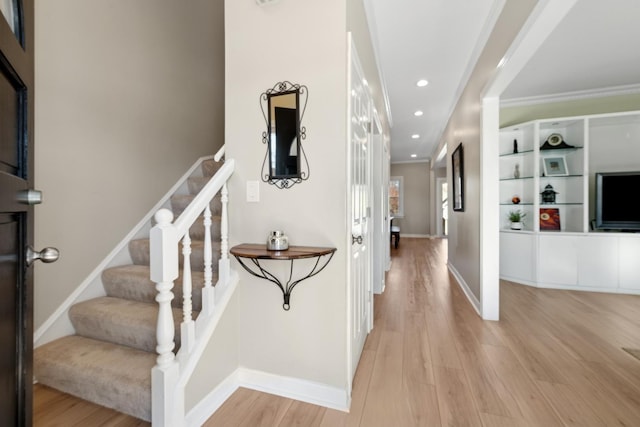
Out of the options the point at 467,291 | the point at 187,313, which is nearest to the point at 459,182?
the point at 467,291

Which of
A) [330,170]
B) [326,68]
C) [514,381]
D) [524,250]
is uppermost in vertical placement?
[326,68]

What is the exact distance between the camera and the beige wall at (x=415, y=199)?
9.99 metres

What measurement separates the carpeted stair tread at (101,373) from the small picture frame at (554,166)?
4936 mm

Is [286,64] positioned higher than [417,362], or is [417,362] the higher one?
[286,64]

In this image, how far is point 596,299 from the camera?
129 inches

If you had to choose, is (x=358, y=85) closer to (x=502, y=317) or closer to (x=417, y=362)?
(x=417, y=362)

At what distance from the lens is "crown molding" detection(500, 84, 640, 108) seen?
143 inches

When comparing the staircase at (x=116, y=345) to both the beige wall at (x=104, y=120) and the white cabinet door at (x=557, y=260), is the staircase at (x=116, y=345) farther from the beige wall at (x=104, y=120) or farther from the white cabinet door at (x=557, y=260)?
the white cabinet door at (x=557, y=260)

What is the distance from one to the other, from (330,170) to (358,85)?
0.73 metres

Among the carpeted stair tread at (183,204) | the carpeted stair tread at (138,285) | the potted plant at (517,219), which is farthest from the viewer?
the potted plant at (517,219)

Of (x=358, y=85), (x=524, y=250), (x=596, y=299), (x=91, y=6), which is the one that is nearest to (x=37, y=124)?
(x=91, y=6)

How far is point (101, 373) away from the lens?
144 centimetres

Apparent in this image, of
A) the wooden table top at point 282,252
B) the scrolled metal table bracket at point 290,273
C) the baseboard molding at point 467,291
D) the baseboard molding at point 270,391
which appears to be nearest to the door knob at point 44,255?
the wooden table top at point 282,252

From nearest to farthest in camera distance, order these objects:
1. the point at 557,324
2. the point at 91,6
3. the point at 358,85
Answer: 1. the point at 358,85
2. the point at 91,6
3. the point at 557,324
